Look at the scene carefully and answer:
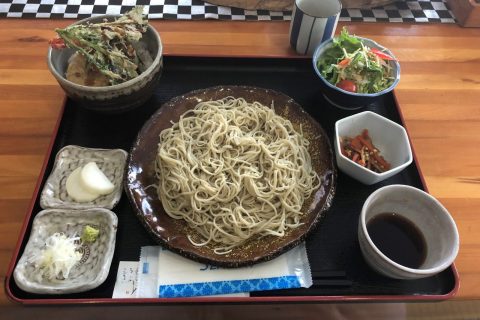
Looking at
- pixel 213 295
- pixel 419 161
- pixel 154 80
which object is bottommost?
pixel 213 295

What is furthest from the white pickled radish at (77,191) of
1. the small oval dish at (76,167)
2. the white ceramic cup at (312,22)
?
the white ceramic cup at (312,22)

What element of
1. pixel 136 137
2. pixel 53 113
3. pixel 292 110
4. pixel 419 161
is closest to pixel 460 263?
pixel 419 161

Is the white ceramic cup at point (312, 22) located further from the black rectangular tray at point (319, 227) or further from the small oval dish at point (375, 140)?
the small oval dish at point (375, 140)

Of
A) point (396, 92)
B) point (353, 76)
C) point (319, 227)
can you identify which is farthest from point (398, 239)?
point (396, 92)

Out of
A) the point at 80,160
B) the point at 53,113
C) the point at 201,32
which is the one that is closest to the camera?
the point at 80,160

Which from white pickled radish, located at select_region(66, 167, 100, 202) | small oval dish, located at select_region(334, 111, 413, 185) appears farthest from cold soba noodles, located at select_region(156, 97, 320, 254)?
white pickled radish, located at select_region(66, 167, 100, 202)

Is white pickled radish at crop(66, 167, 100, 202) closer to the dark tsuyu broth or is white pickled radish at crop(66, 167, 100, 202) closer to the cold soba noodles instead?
the cold soba noodles

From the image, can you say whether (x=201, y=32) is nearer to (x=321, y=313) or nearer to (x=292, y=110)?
(x=292, y=110)
